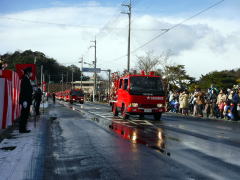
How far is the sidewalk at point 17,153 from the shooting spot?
5.82 meters

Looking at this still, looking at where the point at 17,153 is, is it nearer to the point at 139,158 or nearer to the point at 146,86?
the point at 139,158

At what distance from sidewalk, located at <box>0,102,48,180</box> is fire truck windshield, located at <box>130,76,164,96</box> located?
815 centimetres

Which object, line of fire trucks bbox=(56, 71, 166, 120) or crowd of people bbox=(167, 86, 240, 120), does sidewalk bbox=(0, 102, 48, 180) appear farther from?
crowd of people bbox=(167, 86, 240, 120)

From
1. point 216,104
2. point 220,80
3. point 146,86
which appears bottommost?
point 216,104

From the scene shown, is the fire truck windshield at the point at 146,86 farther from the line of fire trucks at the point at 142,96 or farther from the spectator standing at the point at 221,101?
the spectator standing at the point at 221,101

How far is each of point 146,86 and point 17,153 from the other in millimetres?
11580

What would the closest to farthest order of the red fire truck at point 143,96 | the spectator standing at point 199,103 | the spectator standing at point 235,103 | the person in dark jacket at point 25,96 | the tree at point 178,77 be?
the person in dark jacket at point 25,96, the red fire truck at point 143,96, the spectator standing at point 235,103, the spectator standing at point 199,103, the tree at point 178,77

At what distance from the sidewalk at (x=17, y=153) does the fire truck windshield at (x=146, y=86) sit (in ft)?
26.7

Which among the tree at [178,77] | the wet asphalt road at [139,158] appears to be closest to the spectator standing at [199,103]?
the wet asphalt road at [139,158]

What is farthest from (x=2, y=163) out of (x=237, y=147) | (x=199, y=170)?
(x=237, y=147)

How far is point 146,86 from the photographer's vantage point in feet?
60.7

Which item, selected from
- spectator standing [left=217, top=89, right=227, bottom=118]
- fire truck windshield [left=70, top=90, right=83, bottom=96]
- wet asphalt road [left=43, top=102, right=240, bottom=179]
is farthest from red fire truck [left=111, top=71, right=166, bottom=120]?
fire truck windshield [left=70, top=90, right=83, bottom=96]

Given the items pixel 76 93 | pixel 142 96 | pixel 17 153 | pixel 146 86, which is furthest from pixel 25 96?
pixel 76 93

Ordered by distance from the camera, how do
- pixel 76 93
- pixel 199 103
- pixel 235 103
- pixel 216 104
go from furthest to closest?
pixel 76 93 < pixel 199 103 < pixel 216 104 < pixel 235 103
